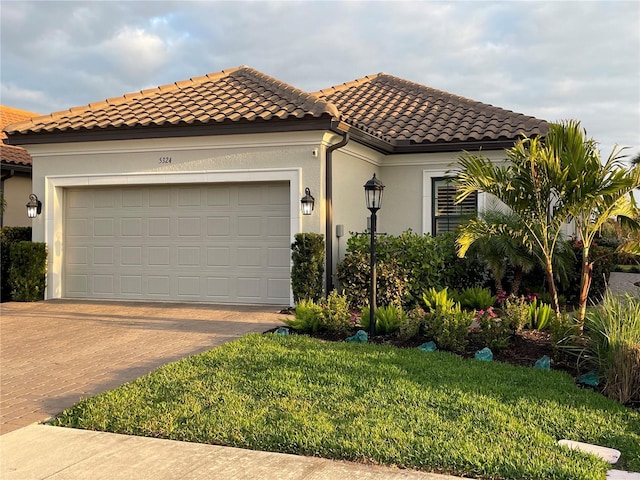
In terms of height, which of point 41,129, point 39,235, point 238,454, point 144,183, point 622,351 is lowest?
point 238,454

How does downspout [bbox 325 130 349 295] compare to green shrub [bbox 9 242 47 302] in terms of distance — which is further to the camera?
green shrub [bbox 9 242 47 302]

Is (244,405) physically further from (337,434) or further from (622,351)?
(622,351)

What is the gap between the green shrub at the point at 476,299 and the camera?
10.9 meters

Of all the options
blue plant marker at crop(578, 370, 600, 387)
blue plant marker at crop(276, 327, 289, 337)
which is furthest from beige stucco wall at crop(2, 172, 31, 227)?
blue plant marker at crop(578, 370, 600, 387)

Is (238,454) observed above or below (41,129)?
below

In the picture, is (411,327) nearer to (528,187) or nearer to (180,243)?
(528,187)

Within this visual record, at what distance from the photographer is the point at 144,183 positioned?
1257cm

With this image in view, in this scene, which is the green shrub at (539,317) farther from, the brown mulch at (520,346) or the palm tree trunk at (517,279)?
the palm tree trunk at (517,279)

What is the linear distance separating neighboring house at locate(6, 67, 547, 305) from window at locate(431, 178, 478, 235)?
0.03m

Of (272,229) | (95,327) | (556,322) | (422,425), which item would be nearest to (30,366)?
(95,327)

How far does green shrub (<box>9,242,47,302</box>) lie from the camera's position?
41.7 feet

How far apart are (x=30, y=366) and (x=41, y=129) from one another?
7.01 m

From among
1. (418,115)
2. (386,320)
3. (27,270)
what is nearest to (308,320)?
(386,320)

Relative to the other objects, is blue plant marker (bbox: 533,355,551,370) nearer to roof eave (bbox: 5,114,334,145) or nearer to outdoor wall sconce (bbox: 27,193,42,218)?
roof eave (bbox: 5,114,334,145)
